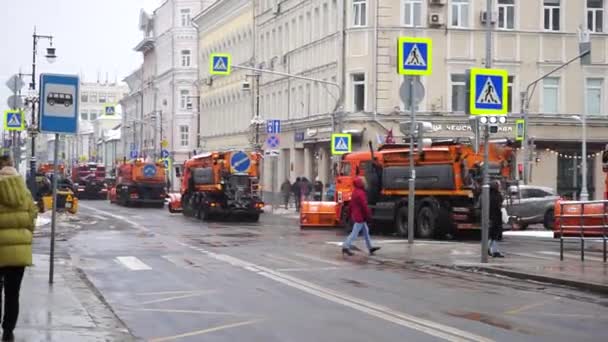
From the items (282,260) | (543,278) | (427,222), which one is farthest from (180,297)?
(427,222)

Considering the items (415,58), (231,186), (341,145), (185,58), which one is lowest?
(231,186)

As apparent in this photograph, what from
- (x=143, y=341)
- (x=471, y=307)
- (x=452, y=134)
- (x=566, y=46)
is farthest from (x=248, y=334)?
(x=566, y=46)

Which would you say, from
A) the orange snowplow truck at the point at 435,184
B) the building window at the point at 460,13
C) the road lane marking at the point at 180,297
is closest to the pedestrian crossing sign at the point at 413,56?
the orange snowplow truck at the point at 435,184

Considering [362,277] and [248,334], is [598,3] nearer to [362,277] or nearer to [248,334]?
[362,277]

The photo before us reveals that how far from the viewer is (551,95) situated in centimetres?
5219

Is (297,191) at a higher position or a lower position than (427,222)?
higher

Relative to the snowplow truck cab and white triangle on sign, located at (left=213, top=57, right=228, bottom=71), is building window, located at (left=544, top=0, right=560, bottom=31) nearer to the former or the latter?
the snowplow truck cab

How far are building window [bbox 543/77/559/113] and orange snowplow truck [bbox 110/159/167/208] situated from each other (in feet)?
72.1

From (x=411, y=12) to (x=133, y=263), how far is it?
110 feet

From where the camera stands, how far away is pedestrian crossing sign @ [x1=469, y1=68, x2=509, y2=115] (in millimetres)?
19731

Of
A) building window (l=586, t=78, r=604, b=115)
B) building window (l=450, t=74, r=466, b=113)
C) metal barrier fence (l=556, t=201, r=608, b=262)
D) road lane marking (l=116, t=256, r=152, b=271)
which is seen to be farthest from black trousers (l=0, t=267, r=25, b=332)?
building window (l=586, t=78, r=604, b=115)

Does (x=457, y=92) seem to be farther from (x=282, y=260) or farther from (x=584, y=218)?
(x=282, y=260)

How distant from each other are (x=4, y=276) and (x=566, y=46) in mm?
45898

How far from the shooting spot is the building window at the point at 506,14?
51.8 metres
